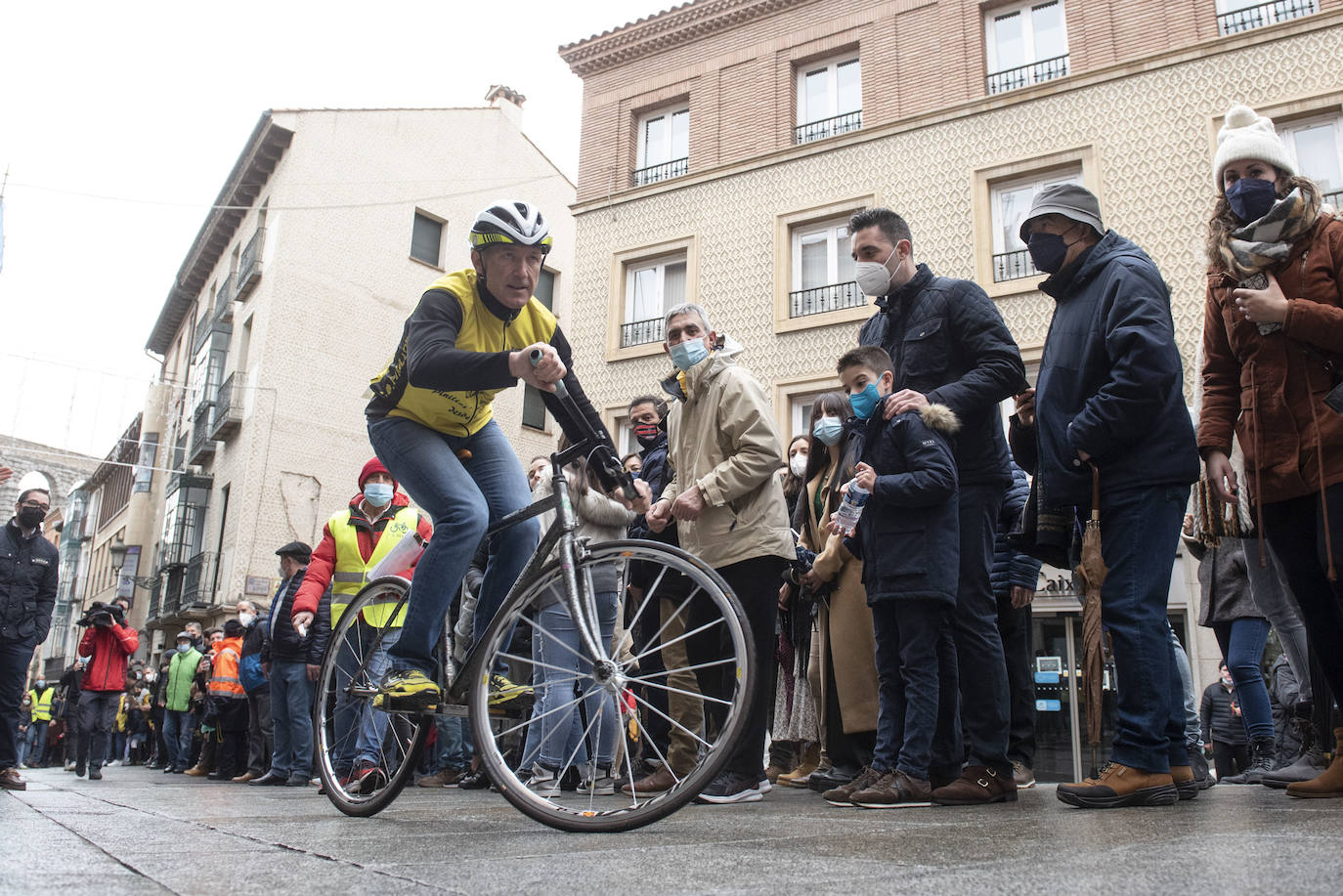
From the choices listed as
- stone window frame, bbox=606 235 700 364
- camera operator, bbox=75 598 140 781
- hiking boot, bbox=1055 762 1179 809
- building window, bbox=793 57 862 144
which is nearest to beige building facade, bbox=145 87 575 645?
stone window frame, bbox=606 235 700 364

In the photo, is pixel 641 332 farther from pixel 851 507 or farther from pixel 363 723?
pixel 363 723

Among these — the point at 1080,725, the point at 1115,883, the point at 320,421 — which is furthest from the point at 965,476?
the point at 320,421

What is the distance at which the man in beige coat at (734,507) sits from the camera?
4434 mm

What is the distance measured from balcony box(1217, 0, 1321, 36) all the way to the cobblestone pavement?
16.3 meters

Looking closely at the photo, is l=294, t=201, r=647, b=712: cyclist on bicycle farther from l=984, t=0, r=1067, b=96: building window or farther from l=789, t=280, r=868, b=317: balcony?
l=984, t=0, r=1067, b=96: building window

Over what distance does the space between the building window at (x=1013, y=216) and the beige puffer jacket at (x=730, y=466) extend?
43.7 ft

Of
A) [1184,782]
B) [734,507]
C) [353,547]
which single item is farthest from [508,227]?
[353,547]

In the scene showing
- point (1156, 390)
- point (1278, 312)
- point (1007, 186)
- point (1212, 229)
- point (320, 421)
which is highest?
point (1007, 186)

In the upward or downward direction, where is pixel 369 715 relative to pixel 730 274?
downward

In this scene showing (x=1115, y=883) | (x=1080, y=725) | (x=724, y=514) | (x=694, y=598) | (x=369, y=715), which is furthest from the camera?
(x=1080, y=725)

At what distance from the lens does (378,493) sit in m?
6.34

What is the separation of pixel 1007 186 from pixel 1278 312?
593 inches

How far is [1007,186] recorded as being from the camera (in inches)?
696

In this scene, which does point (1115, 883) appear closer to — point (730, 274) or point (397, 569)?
point (397, 569)
